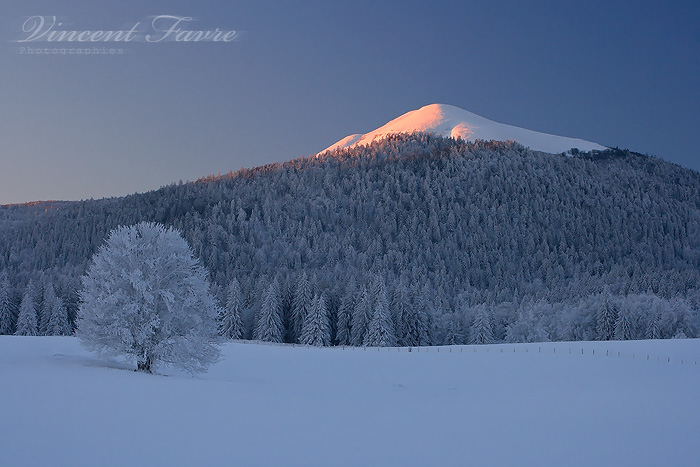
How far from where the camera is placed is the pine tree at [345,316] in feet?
258

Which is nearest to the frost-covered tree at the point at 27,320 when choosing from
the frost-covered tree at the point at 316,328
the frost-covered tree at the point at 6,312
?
the frost-covered tree at the point at 6,312

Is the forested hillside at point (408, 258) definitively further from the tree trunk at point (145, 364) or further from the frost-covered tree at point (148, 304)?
the tree trunk at point (145, 364)

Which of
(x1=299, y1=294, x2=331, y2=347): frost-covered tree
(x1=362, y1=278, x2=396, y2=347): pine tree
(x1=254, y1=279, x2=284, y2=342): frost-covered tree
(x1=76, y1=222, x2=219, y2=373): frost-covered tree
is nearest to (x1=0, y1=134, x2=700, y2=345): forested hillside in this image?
(x1=254, y1=279, x2=284, y2=342): frost-covered tree

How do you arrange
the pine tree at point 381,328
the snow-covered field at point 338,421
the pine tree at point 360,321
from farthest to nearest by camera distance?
the pine tree at point 360,321, the pine tree at point 381,328, the snow-covered field at point 338,421

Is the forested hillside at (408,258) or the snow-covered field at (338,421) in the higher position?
the forested hillside at (408,258)

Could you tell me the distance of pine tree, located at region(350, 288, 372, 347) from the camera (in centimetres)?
7493

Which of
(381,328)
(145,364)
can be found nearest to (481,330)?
(381,328)

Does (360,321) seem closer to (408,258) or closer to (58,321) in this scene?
(58,321)

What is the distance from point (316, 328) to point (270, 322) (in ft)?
24.8

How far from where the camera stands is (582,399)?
2127 cm

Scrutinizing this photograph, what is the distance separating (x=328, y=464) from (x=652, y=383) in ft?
70.4

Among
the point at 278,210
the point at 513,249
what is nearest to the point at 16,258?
the point at 278,210

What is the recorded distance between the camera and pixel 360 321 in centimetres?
7506

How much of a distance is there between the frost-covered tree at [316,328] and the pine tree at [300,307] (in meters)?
5.64
